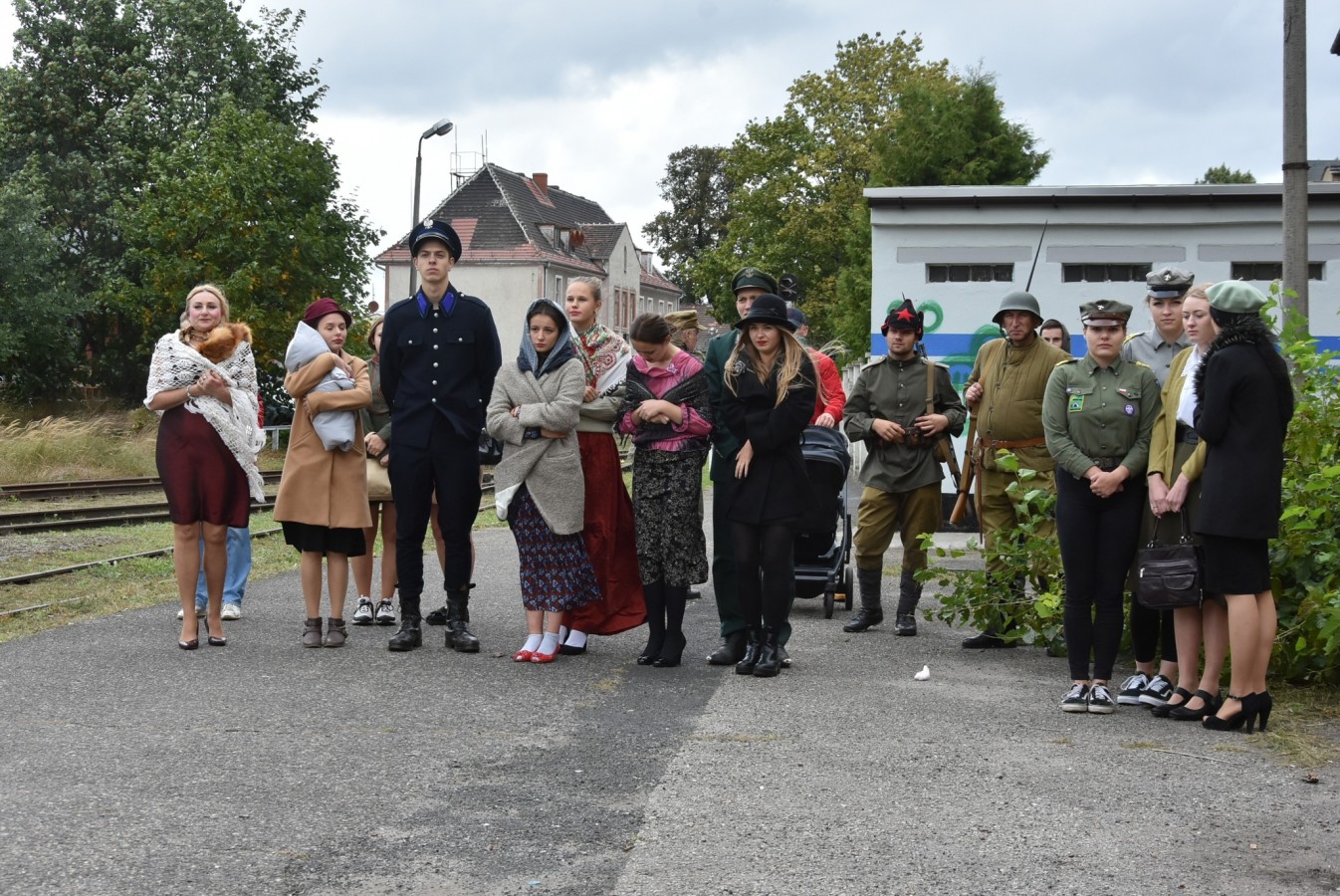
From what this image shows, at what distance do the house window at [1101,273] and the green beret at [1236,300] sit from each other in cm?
1052

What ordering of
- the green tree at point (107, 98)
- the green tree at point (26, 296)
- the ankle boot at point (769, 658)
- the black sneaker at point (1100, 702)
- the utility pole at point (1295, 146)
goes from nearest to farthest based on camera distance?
the black sneaker at point (1100, 702)
the ankle boot at point (769, 658)
the utility pole at point (1295, 146)
the green tree at point (26, 296)
the green tree at point (107, 98)

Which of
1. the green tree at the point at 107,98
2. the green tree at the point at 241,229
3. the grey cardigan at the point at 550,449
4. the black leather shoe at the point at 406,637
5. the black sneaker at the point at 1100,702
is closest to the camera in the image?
the black sneaker at the point at 1100,702

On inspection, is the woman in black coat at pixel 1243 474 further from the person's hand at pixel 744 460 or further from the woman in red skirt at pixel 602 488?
the woman in red skirt at pixel 602 488

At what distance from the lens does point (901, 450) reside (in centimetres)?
969

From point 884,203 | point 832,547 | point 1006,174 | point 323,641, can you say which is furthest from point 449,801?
point 1006,174

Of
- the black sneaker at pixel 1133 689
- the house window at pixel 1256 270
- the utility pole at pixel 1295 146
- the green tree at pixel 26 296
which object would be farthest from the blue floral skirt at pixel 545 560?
the green tree at pixel 26 296

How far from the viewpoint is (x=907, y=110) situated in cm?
3750

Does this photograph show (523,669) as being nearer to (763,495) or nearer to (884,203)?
(763,495)

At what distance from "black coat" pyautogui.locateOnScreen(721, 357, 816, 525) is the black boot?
1667 mm

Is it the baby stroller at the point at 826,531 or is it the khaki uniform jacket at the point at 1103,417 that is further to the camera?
the baby stroller at the point at 826,531

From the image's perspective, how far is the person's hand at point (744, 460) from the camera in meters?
7.93

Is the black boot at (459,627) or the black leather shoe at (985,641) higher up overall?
the black boot at (459,627)

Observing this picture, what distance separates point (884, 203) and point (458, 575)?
997 cm

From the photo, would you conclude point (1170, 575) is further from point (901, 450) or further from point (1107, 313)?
point (901, 450)
